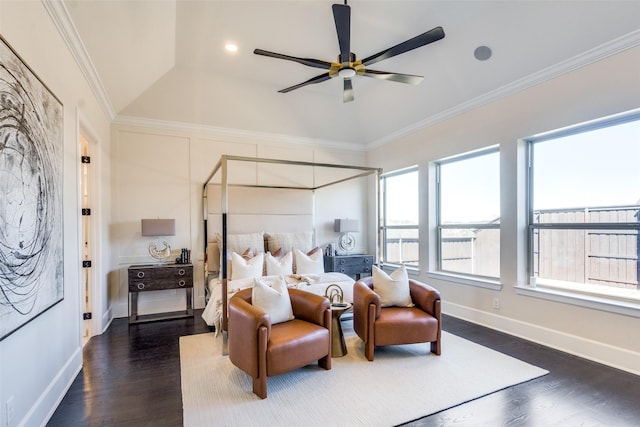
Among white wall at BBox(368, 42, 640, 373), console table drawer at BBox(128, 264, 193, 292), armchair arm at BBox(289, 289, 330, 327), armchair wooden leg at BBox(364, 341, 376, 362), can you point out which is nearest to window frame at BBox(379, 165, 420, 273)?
white wall at BBox(368, 42, 640, 373)

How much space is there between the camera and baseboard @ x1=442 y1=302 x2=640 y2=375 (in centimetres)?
300

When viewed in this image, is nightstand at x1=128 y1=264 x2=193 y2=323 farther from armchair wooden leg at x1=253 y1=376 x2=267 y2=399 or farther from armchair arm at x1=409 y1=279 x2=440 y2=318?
armchair arm at x1=409 y1=279 x2=440 y2=318

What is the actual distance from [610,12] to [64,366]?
225 inches

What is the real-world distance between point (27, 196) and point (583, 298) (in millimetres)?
4936

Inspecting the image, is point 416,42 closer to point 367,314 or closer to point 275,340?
point 367,314

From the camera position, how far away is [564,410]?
2381mm

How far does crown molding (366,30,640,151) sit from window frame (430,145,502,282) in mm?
639

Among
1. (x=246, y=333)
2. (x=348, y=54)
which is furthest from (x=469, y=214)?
(x=246, y=333)

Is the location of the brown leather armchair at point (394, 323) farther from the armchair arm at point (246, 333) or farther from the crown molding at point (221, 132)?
the crown molding at point (221, 132)

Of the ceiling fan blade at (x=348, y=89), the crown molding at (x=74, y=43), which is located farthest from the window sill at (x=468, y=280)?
the crown molding at (x=74, y=43)

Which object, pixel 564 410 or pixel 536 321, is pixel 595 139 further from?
pixel 564 410

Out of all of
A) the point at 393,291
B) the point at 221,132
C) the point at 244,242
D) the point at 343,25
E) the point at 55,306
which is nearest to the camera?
the point at 55,306

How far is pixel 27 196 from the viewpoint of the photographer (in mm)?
2027

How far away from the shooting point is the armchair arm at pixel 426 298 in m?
3.41
